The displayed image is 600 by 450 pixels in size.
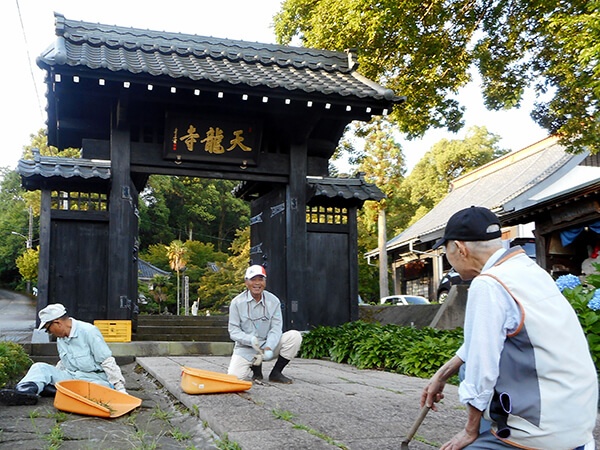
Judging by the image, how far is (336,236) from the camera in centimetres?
1190

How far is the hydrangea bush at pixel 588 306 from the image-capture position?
5.71 meters

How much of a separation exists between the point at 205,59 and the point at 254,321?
657 centimetres

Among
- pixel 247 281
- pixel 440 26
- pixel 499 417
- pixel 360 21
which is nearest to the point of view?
pixel 499 417

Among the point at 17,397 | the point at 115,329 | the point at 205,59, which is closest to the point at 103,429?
the point at 17,397

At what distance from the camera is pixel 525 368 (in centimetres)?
221

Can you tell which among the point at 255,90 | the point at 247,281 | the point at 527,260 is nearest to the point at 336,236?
the point at 255,90

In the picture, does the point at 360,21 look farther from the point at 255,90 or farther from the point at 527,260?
the point at 527,260

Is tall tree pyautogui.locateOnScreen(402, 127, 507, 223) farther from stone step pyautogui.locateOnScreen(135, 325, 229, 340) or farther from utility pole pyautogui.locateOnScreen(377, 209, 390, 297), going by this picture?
stone step pyautogui.locateOnScreen(135, 325, 229, 340)

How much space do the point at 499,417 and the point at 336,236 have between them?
31.8ft

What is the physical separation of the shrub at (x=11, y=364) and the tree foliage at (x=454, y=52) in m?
9.35

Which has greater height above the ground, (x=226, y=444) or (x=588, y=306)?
(x=588, y=306)

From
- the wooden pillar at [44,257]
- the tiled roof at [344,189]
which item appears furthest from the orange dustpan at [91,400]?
the tiled roof at [344,189]

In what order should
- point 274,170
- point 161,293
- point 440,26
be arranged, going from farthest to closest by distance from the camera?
point 161,293 → point 440,26 → point 274,170

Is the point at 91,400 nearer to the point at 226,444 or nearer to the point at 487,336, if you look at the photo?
the point at 226,444
